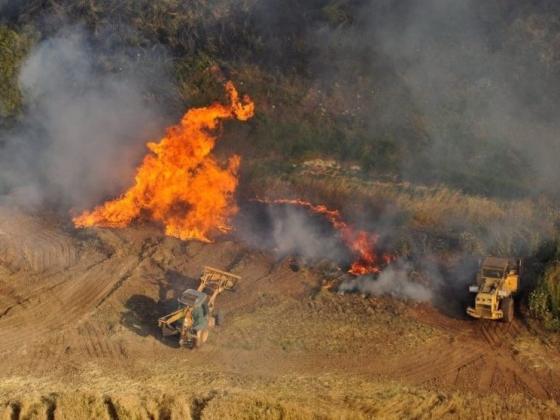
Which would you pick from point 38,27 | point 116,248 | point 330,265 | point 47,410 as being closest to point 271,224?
point 330,265

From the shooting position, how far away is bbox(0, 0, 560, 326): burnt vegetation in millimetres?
21516

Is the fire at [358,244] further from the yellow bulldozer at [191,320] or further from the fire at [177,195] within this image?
the yellow bulldozer at [191,320]

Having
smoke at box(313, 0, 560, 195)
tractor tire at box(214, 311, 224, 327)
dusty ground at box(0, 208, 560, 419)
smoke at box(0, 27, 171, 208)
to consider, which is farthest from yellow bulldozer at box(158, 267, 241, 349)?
smoke at box(313, 0, 560, 195)

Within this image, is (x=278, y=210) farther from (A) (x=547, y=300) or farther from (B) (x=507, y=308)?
(A) (x=547, y=300)

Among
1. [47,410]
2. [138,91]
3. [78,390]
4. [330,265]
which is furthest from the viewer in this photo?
[138,91]

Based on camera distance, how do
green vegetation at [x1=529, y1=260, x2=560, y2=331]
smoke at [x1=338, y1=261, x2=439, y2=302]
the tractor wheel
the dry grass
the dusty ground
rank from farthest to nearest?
smoke at [x1=338, y1=261, x2=439, y2=302], green vegetation at [x1=529, y1=260, x2=560, y2=331], the tractor wheel, the dusty ground, the dry grass

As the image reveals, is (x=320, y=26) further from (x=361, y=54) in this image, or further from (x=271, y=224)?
(x=271, y=224)

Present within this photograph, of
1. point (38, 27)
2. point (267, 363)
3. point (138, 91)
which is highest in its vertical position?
point (38, 27)

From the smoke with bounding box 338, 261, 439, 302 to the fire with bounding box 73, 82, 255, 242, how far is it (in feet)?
18.2

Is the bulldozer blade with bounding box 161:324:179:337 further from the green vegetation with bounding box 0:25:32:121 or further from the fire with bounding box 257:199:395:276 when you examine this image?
the green vegetation with bounding box 0:25:32:121

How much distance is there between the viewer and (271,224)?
22016mm

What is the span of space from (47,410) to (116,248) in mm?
7955

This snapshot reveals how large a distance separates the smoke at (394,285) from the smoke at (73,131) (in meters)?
10.2

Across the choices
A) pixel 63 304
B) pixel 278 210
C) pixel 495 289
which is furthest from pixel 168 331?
pixel 495 289
